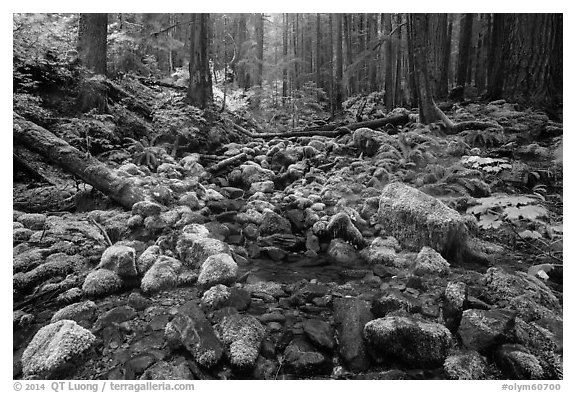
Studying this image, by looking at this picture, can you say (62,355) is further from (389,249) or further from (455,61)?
(455,61)

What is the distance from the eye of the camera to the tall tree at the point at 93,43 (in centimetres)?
407

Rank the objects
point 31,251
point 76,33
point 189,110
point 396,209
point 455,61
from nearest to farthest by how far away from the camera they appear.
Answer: point 31,251 < point 396,209 < point 76,33 < point 189,110 < point 455,61

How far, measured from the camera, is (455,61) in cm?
807

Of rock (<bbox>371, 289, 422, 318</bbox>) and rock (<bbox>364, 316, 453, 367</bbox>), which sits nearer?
rock (<bbox>364, 316, 453, 367</bbox>)

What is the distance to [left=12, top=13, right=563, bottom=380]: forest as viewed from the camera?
1.84 meters

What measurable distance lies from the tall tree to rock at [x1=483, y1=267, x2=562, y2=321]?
533cm

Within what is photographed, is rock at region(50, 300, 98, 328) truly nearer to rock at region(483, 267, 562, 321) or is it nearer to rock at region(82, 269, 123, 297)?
rock at region(82, 269, 123, 297)

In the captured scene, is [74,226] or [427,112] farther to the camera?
[427,112]

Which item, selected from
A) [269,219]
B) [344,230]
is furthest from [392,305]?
[269,219]

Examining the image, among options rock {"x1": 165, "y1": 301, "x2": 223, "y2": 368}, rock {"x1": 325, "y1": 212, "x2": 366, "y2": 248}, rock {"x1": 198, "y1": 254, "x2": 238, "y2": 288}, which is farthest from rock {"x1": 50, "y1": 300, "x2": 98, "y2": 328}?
rock {"x1": 325, "y1": 212, "x2": 366, "y2": 248}
